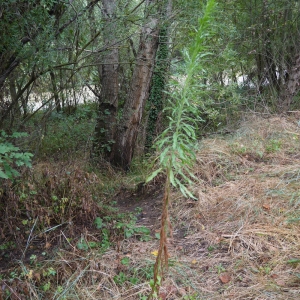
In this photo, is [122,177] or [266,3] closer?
[122,177]

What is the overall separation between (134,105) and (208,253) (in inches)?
138

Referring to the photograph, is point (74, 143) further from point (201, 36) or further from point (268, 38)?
point (268, 38)

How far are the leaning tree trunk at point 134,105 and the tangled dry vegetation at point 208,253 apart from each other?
1.81 metres

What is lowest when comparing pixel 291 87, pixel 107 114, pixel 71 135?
pixel 71 135

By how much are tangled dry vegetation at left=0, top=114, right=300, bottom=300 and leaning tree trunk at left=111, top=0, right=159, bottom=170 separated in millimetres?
1811

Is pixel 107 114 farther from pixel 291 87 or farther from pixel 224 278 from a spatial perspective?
pixel 291 87

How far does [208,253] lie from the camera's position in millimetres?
2586

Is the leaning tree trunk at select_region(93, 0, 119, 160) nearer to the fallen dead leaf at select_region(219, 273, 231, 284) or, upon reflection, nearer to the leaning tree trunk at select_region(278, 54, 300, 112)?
the fallen dead leaf at select_region(219, 273, 231, 284)

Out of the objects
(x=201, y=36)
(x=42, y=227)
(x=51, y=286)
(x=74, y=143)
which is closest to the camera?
(x=201, y=36)

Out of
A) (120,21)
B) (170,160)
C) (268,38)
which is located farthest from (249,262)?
(268,38)

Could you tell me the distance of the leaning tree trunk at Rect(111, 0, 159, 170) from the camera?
5047 mm

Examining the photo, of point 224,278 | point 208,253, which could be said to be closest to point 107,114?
point 208,253

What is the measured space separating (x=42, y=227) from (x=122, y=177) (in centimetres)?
252

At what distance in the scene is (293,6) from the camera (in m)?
6.77
